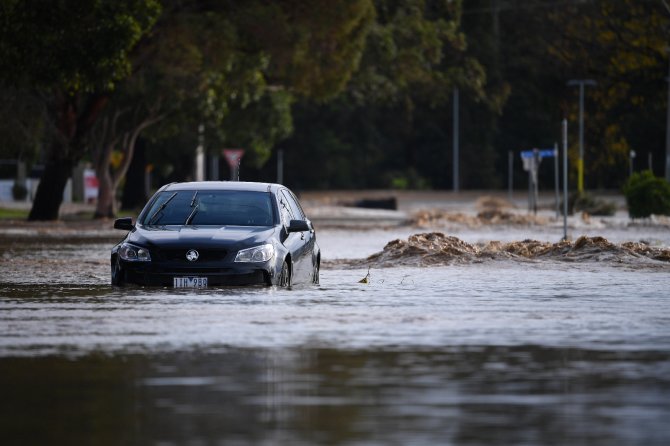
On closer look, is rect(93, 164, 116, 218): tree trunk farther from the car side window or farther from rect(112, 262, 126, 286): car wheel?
rect(112, 262, 126, 286): car wheel

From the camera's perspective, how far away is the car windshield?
76.4 ft

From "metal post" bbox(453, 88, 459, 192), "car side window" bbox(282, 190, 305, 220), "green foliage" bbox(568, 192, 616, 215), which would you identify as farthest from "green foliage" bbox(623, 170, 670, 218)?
"metal post" bbox(453, 88, 459, 192)

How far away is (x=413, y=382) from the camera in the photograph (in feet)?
43.3

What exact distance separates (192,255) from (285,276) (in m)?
1.35

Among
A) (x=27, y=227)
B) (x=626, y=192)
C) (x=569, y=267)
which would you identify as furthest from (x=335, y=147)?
(x=569, y=267)

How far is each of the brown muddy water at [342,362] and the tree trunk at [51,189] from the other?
31128mm

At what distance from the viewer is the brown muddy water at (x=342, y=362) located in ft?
35.9

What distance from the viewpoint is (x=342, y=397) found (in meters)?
12.4

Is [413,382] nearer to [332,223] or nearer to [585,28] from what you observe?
[332,223]

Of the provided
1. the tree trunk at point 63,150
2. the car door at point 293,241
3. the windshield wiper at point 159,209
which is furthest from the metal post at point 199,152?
the windshield wiper at point 159,209

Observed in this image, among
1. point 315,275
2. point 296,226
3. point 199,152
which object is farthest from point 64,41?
point 199,152

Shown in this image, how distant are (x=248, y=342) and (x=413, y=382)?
3.22 m

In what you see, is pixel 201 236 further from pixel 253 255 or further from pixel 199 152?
pixel 199 152

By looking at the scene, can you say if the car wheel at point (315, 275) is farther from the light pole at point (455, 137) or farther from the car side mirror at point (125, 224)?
the light pole at point (455, 137)
